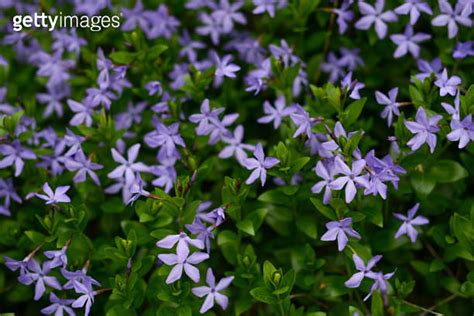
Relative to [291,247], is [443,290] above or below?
below

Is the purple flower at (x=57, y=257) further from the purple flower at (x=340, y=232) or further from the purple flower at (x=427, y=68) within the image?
the purple flower at (x=427, y=68)

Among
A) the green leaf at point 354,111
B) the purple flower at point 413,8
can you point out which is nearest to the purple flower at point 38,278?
the green leaf at point 354,111

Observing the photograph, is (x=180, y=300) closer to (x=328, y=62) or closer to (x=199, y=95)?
(x=199, y=95)

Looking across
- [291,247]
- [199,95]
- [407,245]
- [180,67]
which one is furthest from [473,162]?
[180,67]

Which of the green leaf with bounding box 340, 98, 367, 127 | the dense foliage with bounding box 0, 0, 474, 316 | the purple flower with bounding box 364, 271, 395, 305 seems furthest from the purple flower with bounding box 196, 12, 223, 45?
the purple flower with bounding box 364, 271, 395, 305

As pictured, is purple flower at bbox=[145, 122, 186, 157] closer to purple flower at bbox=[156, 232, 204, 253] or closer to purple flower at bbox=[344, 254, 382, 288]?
purple flower at bbox=[156, 232, 204, 253]

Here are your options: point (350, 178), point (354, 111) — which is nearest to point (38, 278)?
point (350, 178)

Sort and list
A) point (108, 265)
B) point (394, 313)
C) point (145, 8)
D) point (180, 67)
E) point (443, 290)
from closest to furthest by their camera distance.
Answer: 1. point (394, 313)
2. point (108, 265)
3. point (443, 290)
4. point (180, 67)
5. point (145, 8)
